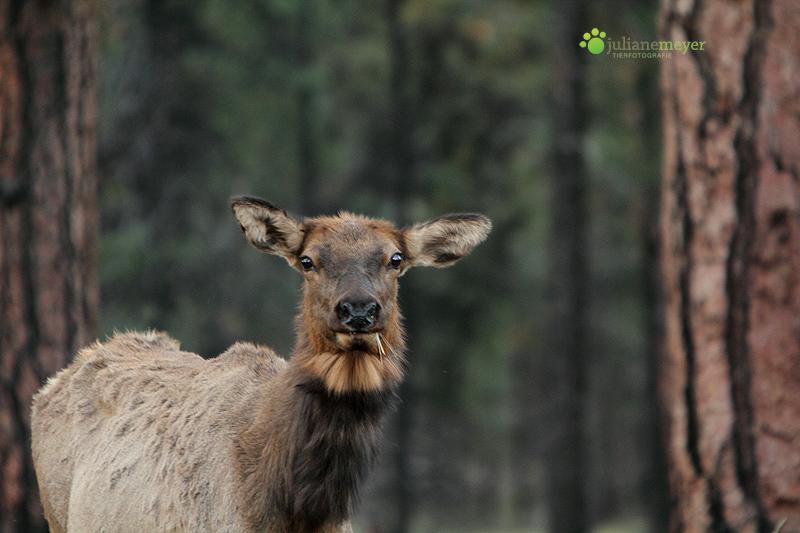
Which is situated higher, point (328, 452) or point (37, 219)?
point (37, 219)

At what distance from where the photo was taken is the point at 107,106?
59.5 feet

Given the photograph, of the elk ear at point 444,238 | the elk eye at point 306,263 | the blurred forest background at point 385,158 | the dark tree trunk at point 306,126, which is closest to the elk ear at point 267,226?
the elk eye at point 306,263

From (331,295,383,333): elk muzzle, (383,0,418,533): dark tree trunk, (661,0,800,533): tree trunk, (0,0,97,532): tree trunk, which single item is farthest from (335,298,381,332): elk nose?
(383,0,418,533): dark tree trunk

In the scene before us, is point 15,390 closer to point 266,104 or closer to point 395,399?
point 395,399

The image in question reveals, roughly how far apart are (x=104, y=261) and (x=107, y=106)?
11.8 ft

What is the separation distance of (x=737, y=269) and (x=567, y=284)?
11009 millimetres

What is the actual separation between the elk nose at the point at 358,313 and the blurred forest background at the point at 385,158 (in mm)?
10782

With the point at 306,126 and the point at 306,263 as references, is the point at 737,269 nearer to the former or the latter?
the point at 306,263

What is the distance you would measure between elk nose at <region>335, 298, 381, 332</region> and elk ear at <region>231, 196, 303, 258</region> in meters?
1.08

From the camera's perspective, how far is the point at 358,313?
5.39 meters

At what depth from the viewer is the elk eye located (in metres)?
6.11

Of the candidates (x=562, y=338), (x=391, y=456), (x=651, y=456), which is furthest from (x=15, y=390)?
(x=651, y=456)

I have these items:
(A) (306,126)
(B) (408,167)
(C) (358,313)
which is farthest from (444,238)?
(A) (306,126)

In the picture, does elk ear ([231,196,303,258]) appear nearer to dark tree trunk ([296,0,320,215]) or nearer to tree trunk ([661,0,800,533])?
tree trunk ([661,0,800,533])
